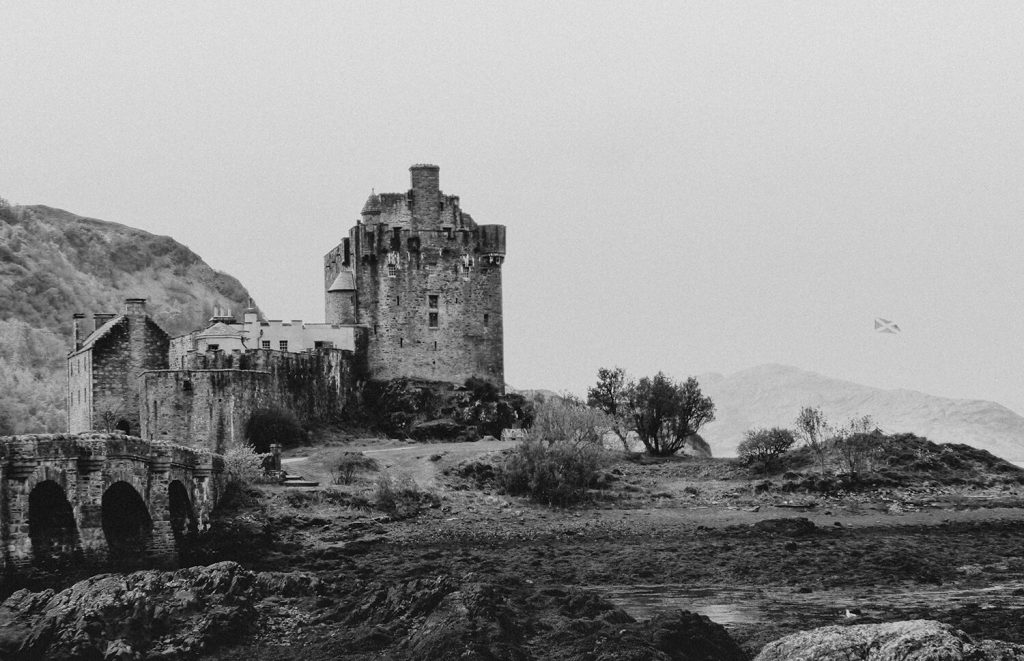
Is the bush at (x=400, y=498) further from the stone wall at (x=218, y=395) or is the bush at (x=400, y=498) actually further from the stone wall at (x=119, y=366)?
the stone wall at (x=119, y=366)

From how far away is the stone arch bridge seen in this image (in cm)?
3497

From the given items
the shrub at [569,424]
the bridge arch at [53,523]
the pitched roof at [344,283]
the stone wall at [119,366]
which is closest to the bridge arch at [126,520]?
the bridge arch at [53,523]

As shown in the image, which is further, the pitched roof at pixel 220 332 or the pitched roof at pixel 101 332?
the pitched roof at pixel 220 332

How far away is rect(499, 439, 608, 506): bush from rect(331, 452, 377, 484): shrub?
5.59 metres

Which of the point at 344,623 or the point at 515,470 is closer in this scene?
the point at 344,623

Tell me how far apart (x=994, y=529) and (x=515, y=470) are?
1905 cm

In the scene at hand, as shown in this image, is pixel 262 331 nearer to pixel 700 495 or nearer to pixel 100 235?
pixel 700 495

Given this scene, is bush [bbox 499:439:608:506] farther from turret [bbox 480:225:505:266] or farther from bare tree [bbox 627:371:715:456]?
turret [bbox 480:225:505:266]

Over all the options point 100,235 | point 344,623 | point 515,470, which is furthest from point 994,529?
point 100,235

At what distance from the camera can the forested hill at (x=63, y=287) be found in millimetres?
100500

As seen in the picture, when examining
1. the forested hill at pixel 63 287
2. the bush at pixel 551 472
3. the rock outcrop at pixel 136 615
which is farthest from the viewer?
the forested hill at pixel 63 287

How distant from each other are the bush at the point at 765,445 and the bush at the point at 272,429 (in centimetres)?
2070

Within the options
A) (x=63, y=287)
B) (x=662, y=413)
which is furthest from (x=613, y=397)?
(x=63, y=287)

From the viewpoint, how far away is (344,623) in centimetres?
2983
